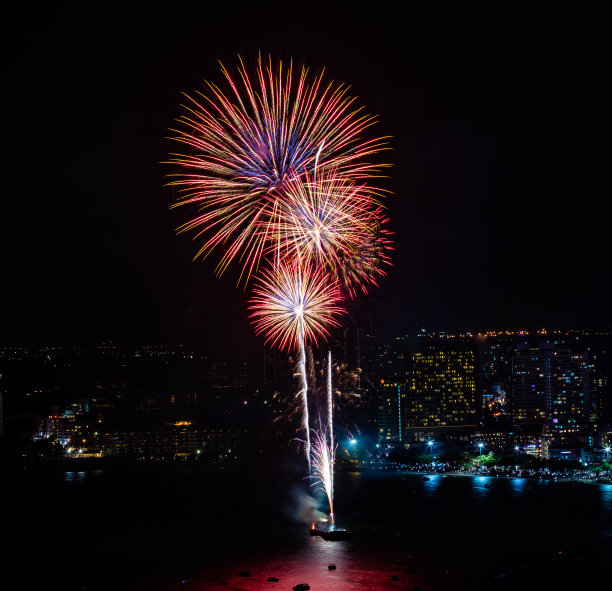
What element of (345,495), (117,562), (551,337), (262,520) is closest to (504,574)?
(117,562)

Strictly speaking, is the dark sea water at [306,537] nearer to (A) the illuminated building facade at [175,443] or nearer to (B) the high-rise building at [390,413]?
(A) the illuminated building facade at [175,443]

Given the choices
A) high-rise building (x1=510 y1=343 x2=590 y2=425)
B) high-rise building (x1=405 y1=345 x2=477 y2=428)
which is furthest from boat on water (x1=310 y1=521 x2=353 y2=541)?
high-rise building (x1=405 y1=345 x2=477 y2=428)

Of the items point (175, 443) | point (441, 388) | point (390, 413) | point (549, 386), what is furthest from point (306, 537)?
point (441, 388)

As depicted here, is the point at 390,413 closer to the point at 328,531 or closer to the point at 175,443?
the point at 175,443

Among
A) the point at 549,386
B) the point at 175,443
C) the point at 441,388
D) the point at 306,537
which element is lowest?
the point at 306,537

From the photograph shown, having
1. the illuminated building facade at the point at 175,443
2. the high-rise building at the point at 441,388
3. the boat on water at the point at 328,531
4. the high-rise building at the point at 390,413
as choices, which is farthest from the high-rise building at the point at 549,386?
the boat on water at the point at 328,531

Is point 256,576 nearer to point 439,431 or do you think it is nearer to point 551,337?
point 439,431
